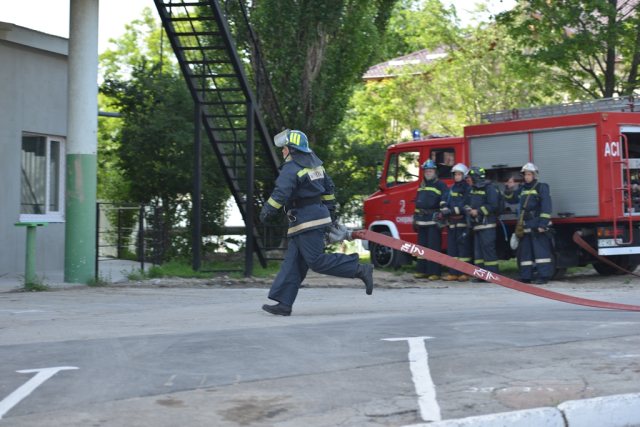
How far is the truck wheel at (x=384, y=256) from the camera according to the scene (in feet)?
51.9

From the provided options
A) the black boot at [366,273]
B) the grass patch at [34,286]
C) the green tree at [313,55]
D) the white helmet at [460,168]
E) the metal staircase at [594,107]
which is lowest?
the grass patch at [34,286]

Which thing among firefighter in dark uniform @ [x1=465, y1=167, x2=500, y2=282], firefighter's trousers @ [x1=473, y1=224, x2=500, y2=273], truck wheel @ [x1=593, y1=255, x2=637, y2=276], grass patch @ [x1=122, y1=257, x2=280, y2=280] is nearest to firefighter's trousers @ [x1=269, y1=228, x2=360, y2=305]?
grass patch @ [x1=122, y1=257, x2=280, y2=280]

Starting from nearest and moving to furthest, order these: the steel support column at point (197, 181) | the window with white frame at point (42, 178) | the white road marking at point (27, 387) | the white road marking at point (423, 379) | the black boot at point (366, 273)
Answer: the white road marking at point (423, 379)
the white road marking at point (27, 387)
the black boot at point (366, 273)
the steel support column at point (197, 181)
the window with white frame at point (42, 178)

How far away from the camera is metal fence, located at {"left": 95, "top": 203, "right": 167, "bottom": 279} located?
13.8 metres

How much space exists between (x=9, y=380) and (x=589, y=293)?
862 centimetres

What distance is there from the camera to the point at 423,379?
5.27m

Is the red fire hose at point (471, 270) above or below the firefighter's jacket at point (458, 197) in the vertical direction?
below

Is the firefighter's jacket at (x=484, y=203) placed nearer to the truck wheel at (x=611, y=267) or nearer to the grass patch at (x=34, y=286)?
the truck wheel at (x=611, y=267)

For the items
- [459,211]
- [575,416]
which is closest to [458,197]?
[459,211]

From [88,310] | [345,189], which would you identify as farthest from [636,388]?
[345,189]

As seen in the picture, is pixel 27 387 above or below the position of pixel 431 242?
below

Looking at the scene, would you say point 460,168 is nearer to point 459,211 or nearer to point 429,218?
point 459,211

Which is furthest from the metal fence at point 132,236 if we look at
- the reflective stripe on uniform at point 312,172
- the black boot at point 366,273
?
the black boot at point 366,273

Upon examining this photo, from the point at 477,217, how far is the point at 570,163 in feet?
5.79
